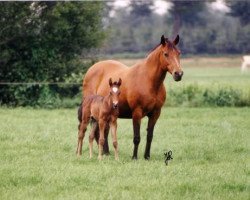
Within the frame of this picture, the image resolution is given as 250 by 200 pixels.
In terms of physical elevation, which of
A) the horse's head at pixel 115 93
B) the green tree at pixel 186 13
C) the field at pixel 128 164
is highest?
the green tree at pixel 186 13

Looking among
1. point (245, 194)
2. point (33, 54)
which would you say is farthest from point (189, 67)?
point (245, 194)

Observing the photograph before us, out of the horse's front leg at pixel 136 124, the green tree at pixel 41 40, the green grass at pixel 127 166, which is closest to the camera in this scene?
the green grass at pixel 127 166

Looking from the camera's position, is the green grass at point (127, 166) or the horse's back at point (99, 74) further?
the horse's back at point (99, 74)

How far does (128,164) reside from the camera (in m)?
10.4

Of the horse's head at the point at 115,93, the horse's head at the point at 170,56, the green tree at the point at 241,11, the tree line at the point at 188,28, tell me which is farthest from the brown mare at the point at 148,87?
the green tree at the point at 241,11

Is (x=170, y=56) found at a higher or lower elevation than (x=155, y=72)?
higher

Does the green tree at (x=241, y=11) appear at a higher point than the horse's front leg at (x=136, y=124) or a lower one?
higher

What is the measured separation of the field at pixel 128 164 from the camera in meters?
8.26

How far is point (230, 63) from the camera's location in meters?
54.1

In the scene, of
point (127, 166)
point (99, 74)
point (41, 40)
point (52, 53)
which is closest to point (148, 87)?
point (127, 166)

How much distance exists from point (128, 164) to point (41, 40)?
16991 millimetres

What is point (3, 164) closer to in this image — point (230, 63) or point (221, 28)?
point (230, 63)

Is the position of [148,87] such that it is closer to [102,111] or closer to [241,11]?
[102,111]

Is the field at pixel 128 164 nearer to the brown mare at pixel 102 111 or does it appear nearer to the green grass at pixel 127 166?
the green grass at pixel 127 166
